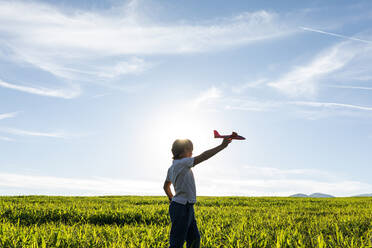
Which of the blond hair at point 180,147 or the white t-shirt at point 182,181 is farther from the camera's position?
the blond hair at point 180,147

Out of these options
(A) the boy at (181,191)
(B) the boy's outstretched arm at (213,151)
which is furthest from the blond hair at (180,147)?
(B) the boy's outstretched arm at (213,151)

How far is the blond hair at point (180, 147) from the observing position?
454 centimetres

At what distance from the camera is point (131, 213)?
9.98m

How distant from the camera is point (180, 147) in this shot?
4.54m

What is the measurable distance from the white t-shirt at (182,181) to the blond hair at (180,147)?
0.13 meters

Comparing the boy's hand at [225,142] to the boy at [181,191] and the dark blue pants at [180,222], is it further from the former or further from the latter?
the dark blue pants at [180,222]

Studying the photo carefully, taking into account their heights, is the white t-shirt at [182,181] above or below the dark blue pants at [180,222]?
above

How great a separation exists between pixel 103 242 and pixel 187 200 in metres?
2.65

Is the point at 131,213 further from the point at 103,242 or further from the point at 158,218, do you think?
the point at 103,242

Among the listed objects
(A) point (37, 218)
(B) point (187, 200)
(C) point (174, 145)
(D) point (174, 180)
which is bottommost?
(A) point (37, 218)

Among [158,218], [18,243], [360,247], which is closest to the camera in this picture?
[360,247]

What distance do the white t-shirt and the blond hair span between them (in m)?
0.13

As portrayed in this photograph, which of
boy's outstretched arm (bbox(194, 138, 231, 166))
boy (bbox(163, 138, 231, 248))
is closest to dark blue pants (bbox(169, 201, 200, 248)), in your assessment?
boy (bbox(163, 138, 231, 248))

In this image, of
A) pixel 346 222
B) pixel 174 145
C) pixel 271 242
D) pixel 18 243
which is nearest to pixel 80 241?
pixel 18 243
